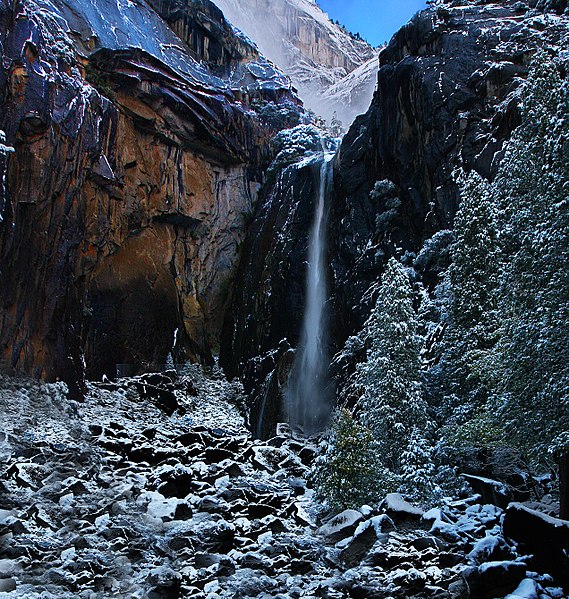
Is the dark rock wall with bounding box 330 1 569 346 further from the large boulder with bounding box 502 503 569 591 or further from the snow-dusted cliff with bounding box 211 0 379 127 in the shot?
the snow-dusted cliff with bounding box 211 0 379 127

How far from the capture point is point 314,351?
28.8 meters

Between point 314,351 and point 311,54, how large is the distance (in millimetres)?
66344

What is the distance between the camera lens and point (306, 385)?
→ 27.8m

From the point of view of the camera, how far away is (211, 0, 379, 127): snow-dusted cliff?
2913 inches

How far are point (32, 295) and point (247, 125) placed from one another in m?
19.9

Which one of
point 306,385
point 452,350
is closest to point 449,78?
point 452,350

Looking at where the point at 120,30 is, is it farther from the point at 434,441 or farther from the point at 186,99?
the point at 434,441

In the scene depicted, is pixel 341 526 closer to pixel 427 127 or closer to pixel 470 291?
pixel 470 291

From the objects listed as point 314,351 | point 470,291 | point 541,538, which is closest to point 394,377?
point 470,291

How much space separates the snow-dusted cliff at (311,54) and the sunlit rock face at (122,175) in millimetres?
33810

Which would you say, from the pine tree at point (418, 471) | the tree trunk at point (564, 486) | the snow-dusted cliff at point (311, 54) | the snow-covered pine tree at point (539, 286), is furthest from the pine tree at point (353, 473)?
the snow-dusted cliff at point (311, 54)

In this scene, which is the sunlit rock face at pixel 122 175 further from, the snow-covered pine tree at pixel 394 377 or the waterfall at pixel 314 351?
the snow-covered pine tree at pixel 394 377

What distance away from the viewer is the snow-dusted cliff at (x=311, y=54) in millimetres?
74000

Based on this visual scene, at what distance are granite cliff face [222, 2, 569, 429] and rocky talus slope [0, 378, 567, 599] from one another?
32.6 ft
